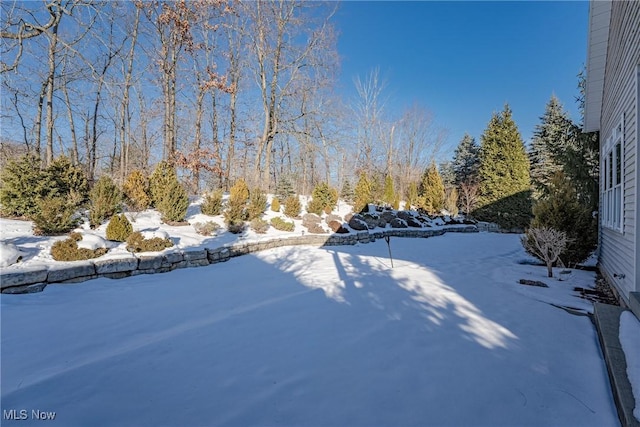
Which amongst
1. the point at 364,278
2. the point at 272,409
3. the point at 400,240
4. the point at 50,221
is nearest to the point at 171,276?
the point at 50,221

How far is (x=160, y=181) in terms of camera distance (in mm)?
9484

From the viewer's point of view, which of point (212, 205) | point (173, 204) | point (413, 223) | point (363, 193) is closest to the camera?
point (173, 204)

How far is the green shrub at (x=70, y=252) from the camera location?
4.69m

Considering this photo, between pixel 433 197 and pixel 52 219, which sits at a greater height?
pixel 433 197

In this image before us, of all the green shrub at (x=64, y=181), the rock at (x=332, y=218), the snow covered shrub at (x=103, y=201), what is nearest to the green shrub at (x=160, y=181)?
the snow covered shrub at (x=103, y=201)

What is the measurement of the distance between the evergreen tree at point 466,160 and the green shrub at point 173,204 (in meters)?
22.6

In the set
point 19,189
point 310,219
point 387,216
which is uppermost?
point 19,189

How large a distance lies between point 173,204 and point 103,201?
1.65m

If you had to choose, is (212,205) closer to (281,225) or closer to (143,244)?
(281,225)

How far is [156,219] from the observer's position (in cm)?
848

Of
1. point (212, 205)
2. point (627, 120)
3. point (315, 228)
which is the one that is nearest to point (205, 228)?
point (212, 205)

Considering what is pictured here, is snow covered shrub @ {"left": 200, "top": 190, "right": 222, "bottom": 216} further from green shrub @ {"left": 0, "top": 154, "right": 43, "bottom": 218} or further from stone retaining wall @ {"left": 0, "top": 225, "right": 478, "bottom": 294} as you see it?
green shrub @ {"left": 0, "top": 154, "right": 43, "bottom": 218}

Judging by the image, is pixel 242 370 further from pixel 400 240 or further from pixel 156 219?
pixel 400 240

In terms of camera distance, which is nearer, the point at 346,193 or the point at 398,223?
the point at 398,223
